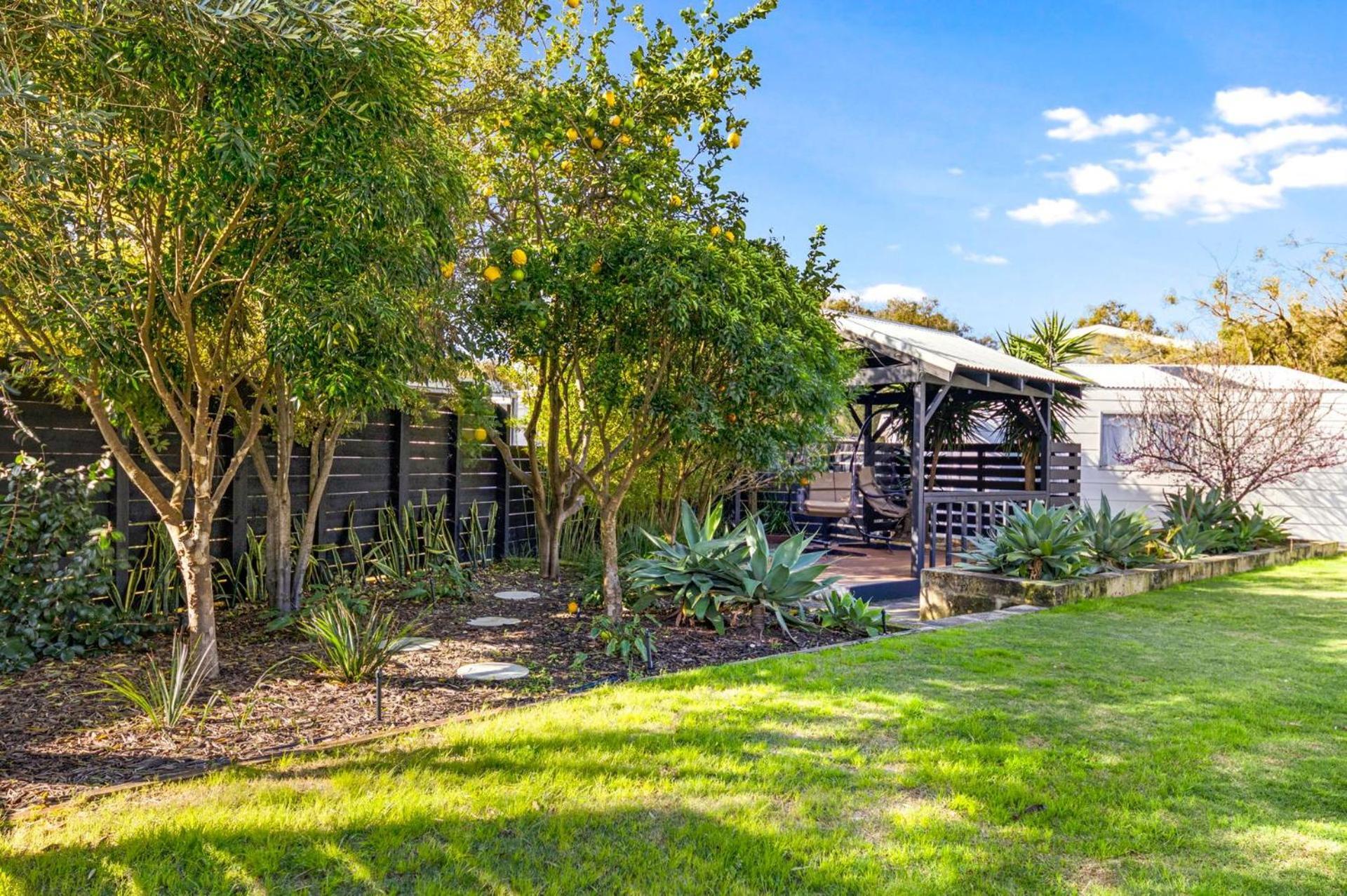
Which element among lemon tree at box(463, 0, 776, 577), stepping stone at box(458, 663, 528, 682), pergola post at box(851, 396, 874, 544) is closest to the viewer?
stepping stone at box(458, 663, 528, 682)

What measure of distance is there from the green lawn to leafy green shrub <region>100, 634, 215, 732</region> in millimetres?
733

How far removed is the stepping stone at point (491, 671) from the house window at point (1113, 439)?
43.1ft

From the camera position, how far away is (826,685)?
4492mm

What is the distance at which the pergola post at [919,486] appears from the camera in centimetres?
930

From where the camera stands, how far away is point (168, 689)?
13.1 ft

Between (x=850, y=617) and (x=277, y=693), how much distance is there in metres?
3.74

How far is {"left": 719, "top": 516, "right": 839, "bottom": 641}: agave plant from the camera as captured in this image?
20.0 feet

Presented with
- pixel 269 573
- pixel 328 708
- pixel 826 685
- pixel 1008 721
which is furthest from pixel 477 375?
pixel 1008 721

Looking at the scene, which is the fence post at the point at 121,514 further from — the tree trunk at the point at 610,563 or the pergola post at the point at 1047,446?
the pergola post at the point at 1047,446

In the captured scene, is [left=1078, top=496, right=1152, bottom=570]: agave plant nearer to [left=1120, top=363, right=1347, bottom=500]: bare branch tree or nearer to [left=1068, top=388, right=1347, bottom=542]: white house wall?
[left=1120, top=363, right=1347, bottom=500]: bare branch tree

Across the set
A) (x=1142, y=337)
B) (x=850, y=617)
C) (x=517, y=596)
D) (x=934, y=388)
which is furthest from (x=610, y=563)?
(x=1142, y=337)

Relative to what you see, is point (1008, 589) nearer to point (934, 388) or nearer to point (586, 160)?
point (586, 160)

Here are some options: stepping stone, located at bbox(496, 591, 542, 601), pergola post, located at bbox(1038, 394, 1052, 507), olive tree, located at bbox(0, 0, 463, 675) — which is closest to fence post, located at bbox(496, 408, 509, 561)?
stepping stone, located at bbox(496, 591, 542, 601)

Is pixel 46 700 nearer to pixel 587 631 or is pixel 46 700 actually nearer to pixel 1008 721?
pixel 587 631
